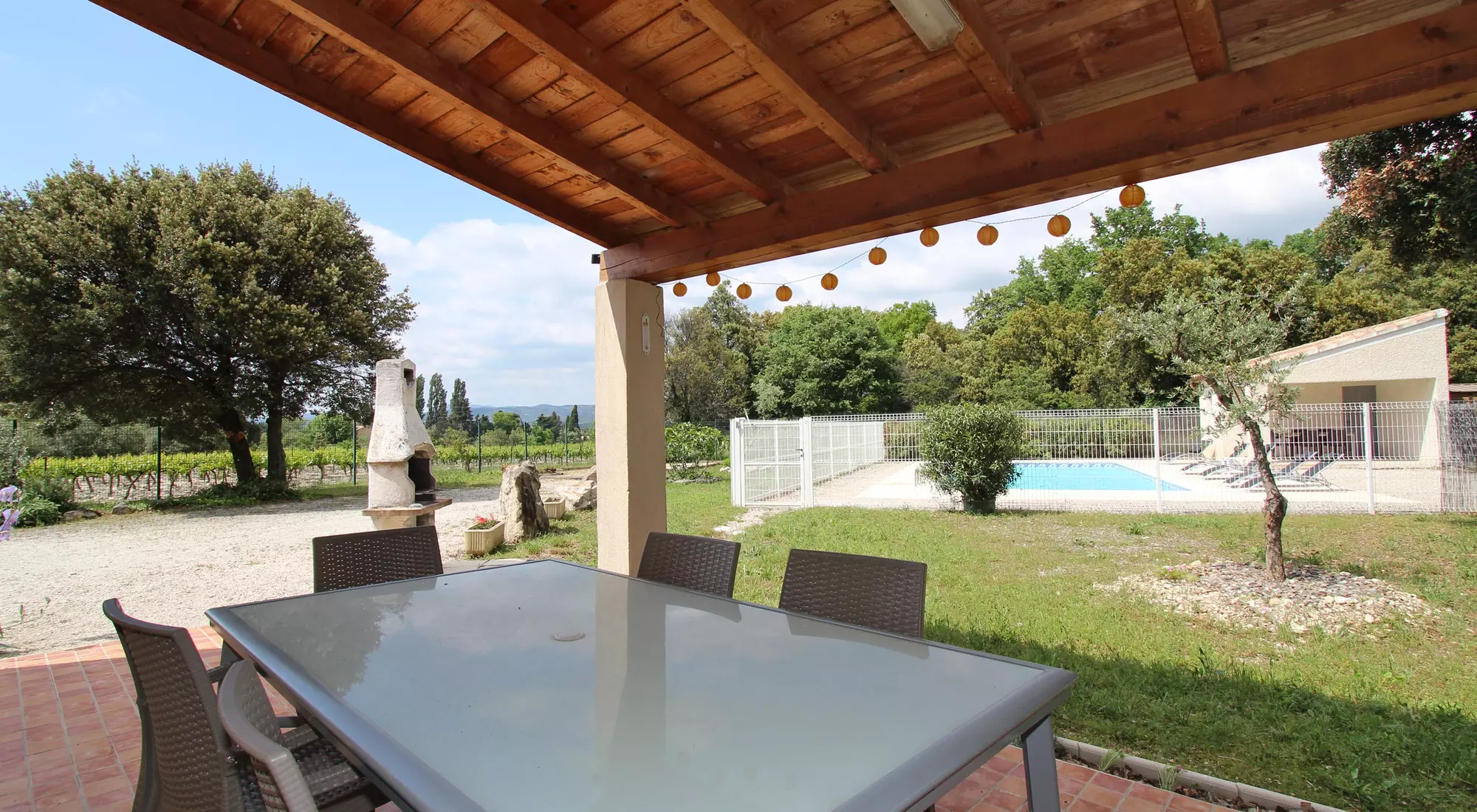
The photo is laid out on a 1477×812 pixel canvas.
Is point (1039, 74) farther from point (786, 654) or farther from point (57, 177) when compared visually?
point (57, 177)

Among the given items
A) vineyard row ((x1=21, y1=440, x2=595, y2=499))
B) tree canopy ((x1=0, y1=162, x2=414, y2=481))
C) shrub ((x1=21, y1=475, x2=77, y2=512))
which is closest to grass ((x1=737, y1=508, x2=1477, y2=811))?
tree canopy ((x1=0, y1=162, x2=414, y2=481))

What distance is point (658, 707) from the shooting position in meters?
1.27

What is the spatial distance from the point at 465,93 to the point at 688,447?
40.7 feet

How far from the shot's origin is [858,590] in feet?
6.64

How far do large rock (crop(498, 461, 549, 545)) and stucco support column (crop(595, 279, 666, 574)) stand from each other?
4203 mm

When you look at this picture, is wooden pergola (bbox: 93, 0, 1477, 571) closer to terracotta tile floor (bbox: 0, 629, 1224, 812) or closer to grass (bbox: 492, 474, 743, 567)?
terracotta tile floor (bbox: 0, 629, 1224, 812)

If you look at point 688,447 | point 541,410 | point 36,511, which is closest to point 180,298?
point 36,511

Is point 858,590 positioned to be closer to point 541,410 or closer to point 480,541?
point 480,541

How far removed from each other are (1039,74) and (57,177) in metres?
15.6

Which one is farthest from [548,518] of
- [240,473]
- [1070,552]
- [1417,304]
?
[1417,304]

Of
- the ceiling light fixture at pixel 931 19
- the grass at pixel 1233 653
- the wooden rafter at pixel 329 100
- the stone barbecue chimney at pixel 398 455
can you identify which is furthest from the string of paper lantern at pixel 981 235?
the stone barbecue chimney at pixel 398 455

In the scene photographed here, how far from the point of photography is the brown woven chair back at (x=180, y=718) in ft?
3.80

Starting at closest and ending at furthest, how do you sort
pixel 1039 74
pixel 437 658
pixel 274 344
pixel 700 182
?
pixel 437 658
pixel 1039 74
pixel 700 182
pixel 274 344

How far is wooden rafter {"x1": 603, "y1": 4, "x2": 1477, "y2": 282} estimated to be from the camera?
1.71 m
